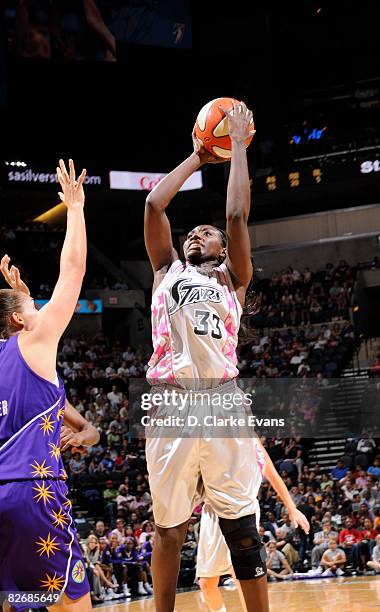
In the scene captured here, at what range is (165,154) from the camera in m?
28.4

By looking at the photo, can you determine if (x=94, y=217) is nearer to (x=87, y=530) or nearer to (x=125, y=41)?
(x=125, y=41)

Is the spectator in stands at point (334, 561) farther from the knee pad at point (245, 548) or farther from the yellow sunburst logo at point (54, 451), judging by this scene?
the yellow sunburst logo at point (54, 451)

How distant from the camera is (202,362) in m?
4.64

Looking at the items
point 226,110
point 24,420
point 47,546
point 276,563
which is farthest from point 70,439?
point 276,563

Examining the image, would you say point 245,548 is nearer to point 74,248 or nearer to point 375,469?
point 74,248

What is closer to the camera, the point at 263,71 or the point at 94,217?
the point at 263,71

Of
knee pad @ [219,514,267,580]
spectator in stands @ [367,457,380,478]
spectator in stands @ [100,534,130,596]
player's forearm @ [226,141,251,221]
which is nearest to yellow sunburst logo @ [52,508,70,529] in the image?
knee pad @ [219,514,267,580]

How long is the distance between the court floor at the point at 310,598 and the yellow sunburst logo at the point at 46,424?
251 inches

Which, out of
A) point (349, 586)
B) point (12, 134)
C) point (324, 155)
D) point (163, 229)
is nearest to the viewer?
point (163, 229)

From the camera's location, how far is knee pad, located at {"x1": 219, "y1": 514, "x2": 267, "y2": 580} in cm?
442

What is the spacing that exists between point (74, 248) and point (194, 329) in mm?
1165

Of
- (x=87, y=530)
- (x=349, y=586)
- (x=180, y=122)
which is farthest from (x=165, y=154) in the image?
(x=349, y=586)

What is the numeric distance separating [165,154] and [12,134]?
480cm

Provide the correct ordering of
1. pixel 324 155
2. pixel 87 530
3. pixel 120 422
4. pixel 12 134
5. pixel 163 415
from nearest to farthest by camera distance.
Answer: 1. pixel 163 415
2. pixel 87 530
3. pixel 120 422
4. pixel 324 155
5. pixel 12 134
